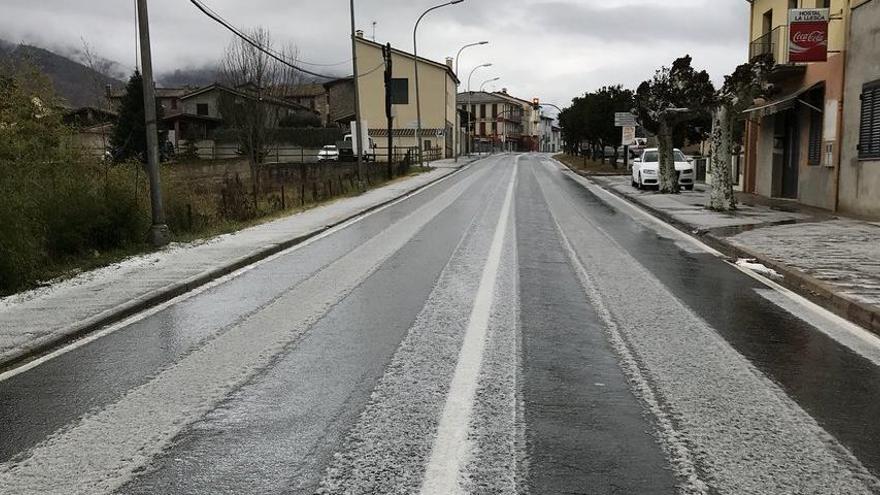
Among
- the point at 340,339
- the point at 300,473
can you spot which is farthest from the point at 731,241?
the point at 300,473

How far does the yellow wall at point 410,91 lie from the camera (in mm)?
70375

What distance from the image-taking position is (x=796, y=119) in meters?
23.0

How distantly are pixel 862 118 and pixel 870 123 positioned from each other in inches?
16.5

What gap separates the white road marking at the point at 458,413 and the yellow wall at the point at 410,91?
6439 centimetres

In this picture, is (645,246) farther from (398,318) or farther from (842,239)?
(398,318)

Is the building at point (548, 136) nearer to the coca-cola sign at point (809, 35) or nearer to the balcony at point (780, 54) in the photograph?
the balcony at point (780, 54)

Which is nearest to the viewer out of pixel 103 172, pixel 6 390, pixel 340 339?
pixel 6 390

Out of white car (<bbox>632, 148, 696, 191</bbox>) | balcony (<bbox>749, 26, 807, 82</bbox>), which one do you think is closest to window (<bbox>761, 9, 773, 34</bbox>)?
balcony (<bbox>749, 26, 807, 82</bbox>)

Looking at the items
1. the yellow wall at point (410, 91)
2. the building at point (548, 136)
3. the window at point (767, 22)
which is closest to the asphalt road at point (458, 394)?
the window at point (767, 22)

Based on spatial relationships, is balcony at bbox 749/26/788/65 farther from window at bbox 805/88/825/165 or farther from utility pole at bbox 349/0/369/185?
utility pole at bbox 349/0/369/185

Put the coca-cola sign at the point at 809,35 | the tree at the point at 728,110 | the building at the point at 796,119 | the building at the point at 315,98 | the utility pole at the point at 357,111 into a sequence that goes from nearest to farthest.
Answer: the tree at the point at 728,110 → the coca-cola sign at the point at 809,35 → the building at the point at 796,119 → the utility pole at the point at 357,111 → the building at the point at 315,98

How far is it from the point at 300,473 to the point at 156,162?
9.96 meters

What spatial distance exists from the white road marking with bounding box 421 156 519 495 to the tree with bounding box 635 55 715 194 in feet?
44.8

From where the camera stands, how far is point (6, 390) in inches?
196
